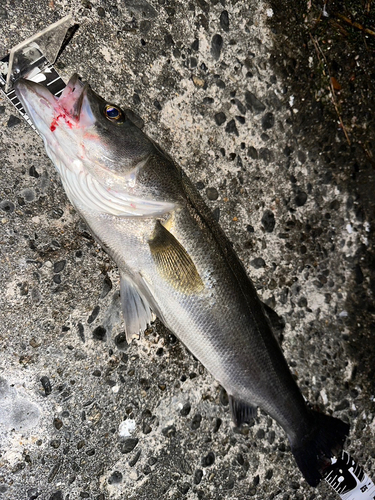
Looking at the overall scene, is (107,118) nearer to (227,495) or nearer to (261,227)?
(261,227)

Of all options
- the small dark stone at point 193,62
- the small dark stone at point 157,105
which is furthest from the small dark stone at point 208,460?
the small dark stone at point 193,62

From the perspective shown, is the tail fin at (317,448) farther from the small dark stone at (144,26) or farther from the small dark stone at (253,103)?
the small dark stone at (144,26)

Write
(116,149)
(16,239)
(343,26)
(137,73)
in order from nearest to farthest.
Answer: (116,149) < (16,239) < (137,73) < (343,26)

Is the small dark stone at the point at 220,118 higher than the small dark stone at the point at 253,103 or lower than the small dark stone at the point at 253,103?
lower

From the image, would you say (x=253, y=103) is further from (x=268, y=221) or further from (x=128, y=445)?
(x=128, y=445)

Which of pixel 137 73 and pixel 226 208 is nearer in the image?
pixel 137 73

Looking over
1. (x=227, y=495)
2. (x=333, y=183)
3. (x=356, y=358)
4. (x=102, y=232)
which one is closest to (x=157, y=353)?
(x=102, y=232)

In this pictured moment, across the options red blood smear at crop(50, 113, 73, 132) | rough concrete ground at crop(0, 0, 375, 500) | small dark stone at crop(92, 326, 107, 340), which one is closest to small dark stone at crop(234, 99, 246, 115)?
rough concrete ground at crop(0, 0, 375, 500)
